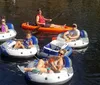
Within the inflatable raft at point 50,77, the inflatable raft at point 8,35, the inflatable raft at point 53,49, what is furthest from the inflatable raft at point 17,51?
the inflatable raft at point 50,77

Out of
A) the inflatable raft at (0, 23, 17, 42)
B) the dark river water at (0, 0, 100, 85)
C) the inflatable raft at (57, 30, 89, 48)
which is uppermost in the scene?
the inflatable raft at (0, 23, 17, 42)

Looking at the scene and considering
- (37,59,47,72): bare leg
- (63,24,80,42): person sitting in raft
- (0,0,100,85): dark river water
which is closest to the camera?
(37,59,47,72): bare leg

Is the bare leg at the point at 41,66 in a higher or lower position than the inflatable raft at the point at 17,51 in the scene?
higher

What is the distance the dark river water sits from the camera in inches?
655

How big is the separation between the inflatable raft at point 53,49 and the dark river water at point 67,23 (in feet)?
2.72

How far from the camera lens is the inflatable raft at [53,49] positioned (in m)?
18.1

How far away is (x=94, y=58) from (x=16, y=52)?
4.94 meters

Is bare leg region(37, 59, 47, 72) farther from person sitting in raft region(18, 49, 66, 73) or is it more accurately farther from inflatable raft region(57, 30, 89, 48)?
inflatable raft region(57, 30, 89, 48)

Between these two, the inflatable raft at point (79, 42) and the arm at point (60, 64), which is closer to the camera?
the arm at point (60, 64)

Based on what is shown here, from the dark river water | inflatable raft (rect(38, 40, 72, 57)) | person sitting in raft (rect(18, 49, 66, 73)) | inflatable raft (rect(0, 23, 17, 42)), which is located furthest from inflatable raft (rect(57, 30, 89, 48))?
person sitting in raft (rect(18, 49, 66, 73))

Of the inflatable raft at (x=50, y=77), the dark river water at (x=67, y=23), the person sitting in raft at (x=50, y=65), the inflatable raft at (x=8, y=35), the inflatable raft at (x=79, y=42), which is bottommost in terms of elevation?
the dark river water at (x=67, y=23)

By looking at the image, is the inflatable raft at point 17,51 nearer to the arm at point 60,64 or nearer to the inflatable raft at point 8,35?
the inflatable raft at point 8,35

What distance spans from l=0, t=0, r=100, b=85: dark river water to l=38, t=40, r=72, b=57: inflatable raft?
32.6 inches

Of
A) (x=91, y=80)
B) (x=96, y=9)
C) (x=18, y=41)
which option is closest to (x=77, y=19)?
(x=96, y=9)
